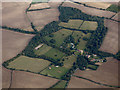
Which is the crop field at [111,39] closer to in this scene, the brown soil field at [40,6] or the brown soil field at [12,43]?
the brown soil field at [12,43]

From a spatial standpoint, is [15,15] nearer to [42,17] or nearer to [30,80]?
[42,17]

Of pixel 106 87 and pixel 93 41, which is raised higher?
Result: pixel 93 41

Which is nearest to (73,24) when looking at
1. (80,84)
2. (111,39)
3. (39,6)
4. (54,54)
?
(111,39)

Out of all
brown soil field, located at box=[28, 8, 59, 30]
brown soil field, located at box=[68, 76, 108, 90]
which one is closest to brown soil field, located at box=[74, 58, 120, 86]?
brown soil field, located at box=[68, 76, 108, 90]

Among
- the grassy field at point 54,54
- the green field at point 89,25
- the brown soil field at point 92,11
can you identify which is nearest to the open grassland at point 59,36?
the grassy field at point 54,54

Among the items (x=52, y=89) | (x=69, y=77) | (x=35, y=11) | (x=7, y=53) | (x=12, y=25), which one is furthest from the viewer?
(x=35, y=11)

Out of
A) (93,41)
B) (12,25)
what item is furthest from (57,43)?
(12,25)

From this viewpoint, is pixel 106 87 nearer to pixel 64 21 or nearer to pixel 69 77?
pixel 69 77
